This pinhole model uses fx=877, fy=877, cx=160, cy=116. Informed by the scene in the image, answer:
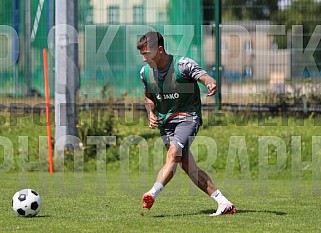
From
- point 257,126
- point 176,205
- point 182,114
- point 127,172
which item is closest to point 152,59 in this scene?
point 182,114

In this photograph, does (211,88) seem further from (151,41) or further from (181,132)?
(151,41)

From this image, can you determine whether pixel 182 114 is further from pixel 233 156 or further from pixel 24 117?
pixel 24 117

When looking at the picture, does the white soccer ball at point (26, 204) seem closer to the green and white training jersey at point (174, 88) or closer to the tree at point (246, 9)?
the green and white training jersey at point (174, 88)

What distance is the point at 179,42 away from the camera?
18688mm

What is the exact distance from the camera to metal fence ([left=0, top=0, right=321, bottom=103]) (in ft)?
60.7

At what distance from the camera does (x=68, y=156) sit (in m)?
16.2

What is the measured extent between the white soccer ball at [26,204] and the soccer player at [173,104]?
1.14 metres

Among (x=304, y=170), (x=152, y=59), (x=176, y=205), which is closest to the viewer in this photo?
(x=152, y=59)

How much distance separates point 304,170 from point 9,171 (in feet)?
17.7

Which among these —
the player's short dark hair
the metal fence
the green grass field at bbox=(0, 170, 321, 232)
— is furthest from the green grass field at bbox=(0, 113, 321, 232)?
the player's short dark hair

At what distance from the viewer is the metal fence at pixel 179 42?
18516 mm

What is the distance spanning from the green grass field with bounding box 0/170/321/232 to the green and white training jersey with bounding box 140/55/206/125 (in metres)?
1.13

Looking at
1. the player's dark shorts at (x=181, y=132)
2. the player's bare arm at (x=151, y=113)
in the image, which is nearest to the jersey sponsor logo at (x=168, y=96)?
the player's bare arm at (x=151, y=113)

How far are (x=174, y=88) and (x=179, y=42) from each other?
9372 mm
